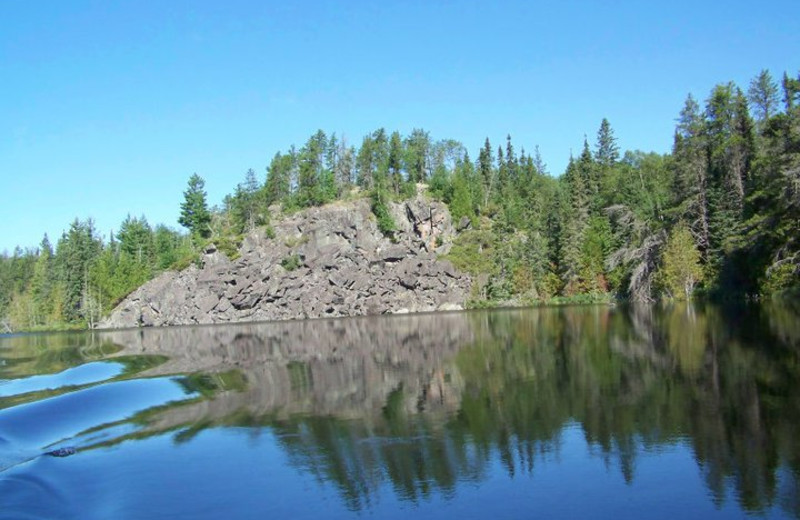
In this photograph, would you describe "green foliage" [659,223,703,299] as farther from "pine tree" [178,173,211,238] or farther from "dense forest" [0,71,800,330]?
"pine tree" [178,173,211,238]

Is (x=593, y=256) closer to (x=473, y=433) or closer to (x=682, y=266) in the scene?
(x=682, y=266)

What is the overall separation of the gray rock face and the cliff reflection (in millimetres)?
64299

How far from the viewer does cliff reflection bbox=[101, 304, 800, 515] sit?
1683 centimetres

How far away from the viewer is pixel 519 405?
24.4 meters

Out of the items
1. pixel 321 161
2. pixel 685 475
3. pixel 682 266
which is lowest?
pixel 685 475

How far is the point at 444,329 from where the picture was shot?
67750 mm

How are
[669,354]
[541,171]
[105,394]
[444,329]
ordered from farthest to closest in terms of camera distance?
1. [541,171]
2. [444,329]
3. [669,354]
4. [105,394]

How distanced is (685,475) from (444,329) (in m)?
52.5

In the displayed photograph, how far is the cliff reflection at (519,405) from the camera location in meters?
16.8

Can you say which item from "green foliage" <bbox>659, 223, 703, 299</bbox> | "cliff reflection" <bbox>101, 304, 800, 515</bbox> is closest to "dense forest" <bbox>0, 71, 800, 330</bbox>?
"green foliage" <bbox>659, 223, 703, 299</bbox>

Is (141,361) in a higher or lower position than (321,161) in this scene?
lower

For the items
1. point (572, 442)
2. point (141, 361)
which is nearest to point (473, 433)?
point (572, 442)

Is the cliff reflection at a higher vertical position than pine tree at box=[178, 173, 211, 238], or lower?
lower

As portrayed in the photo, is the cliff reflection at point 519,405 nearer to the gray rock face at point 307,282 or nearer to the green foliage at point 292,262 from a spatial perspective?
the gray rock face at point 307,282
